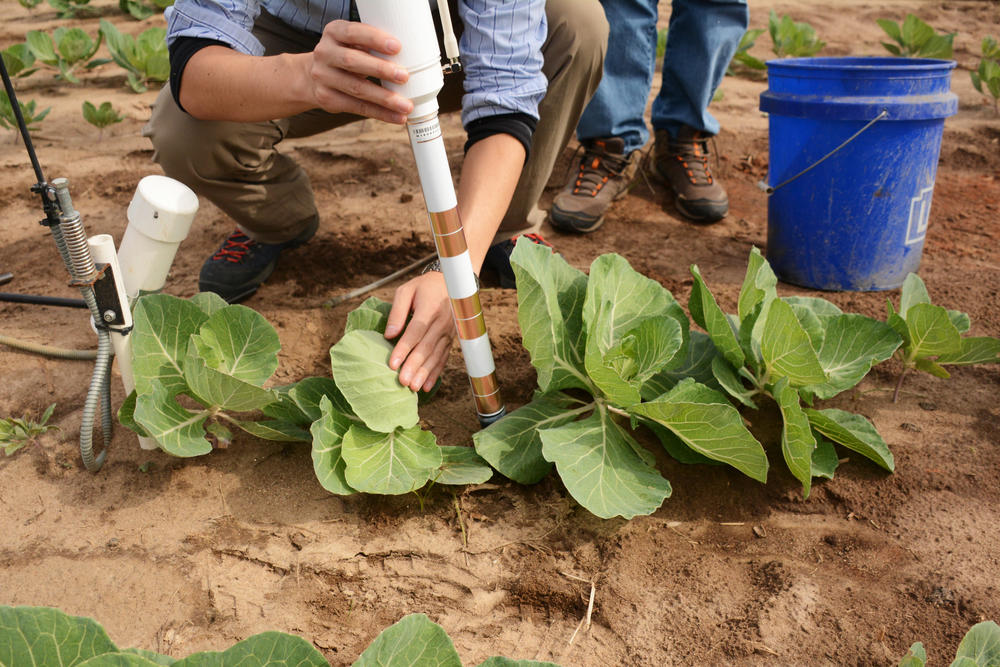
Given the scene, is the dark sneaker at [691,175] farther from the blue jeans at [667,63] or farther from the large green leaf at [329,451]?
the large green leaf at [329,451]

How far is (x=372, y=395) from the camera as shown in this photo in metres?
1.51

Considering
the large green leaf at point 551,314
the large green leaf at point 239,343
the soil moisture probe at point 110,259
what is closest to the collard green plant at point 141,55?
the soil moisture probe at point 110,259

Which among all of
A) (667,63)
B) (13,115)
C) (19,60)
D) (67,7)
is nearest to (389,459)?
(667,63)

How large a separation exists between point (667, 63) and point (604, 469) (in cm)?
204

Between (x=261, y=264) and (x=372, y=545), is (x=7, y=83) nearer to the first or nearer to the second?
(x=261, y=264)

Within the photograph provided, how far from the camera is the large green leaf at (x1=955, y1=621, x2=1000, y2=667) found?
1.11 meters

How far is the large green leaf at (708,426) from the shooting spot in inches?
56.1

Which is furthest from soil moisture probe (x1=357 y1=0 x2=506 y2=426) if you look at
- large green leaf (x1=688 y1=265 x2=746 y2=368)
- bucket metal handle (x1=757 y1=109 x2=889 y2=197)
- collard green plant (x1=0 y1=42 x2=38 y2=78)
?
collard green plant (x1=0 y1=42 x2=38 y2=78)

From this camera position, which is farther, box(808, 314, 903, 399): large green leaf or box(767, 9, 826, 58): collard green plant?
box(767, 9, 826, 58): collard green plant

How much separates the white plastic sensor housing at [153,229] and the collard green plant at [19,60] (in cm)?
303

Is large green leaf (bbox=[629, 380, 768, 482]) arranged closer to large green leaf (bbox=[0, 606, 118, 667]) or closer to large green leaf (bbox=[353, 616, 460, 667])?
large green leaf (bbox=[353, 616, 460, 667])

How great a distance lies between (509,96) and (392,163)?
1.74 m

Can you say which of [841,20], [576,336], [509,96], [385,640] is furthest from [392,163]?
[841,20]

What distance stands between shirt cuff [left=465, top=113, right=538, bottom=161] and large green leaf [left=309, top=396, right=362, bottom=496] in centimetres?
71
